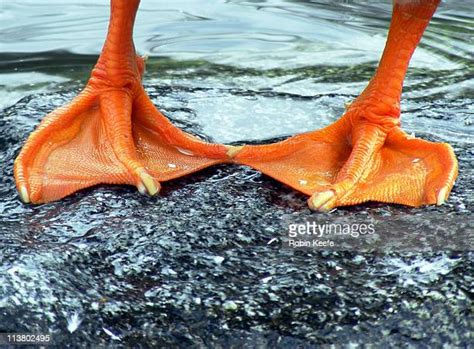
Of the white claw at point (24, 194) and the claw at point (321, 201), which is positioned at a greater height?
the claw at point (321, 201)

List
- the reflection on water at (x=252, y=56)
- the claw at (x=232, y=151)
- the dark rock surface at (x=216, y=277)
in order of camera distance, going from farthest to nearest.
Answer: the reflection on water at (x=252, y=56)
the claw at (x=232, y=151)
the dark rock surface at (x=216, y=277)

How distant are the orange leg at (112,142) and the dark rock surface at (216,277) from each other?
76 millimetres

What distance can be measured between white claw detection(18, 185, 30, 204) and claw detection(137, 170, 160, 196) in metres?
0.36

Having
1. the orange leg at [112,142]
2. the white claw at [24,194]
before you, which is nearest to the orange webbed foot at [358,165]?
the orange leg at [112,142]

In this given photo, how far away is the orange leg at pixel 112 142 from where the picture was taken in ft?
10.0

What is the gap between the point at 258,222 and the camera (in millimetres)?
2797

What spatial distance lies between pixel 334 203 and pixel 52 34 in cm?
363

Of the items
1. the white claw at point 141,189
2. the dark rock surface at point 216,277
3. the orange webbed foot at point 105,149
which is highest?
the orange webbed foot at point 105,149

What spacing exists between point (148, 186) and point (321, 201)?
57 centimetres

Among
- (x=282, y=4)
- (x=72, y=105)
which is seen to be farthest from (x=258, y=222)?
(x=282, y=4)

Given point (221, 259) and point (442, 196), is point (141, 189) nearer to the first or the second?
point (221, 259)

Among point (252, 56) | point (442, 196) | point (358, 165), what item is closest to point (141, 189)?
point (358, 165)

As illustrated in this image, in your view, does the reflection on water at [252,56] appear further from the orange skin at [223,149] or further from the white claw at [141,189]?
the white claw at [141,189]

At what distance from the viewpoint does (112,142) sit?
3.22 m
